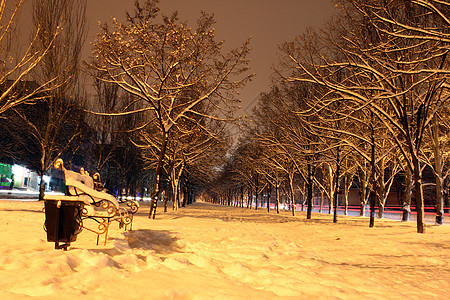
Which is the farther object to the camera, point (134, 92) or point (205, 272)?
point (134, 92)

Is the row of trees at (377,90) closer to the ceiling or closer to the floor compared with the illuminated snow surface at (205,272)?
closer to the ceiling

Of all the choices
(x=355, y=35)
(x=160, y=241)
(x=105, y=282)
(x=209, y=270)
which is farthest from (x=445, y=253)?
(x=355, y=35)

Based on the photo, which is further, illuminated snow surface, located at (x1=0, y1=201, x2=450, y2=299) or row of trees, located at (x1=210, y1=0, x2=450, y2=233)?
row of trees, located at (x1=210, y1=0, x2=450, y2=233)

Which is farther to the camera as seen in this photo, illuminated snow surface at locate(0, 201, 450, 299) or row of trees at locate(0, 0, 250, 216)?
row of trees at locate(0, 0, 250, 216)

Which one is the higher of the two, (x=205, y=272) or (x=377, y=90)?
(x=377, y=90)

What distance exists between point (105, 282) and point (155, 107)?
11074 millimetres

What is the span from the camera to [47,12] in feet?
65.8

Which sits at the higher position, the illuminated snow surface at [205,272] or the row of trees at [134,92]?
the row of trees at [134,92]

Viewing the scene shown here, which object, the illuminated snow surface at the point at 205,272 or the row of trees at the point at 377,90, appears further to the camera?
the row of trees at the point at 377,90

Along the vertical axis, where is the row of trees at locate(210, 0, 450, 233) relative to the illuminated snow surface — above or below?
above

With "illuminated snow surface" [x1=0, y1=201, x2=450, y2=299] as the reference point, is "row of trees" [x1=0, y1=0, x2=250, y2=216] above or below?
above

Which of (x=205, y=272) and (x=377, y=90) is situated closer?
(x=205, y=272)

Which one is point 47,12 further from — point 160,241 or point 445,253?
point 445,253

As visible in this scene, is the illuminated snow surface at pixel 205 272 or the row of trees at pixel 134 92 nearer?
the illuminated snow surface at pixel 205 272
